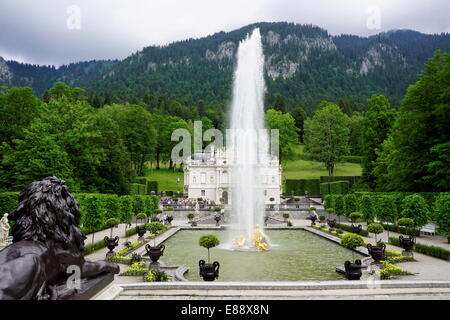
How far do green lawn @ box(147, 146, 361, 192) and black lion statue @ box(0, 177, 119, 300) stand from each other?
206ft

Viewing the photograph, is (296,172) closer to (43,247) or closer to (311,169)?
(311,169)

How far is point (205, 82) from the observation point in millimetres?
158625

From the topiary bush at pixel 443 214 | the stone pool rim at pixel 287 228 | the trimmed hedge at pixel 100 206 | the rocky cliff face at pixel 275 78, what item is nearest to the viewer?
the stone pool rim at pixel 287 228

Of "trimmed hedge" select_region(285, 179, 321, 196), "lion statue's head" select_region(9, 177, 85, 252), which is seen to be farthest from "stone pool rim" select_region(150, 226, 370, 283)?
"trimmed hedge" select_region(285, 179, 321, 196)

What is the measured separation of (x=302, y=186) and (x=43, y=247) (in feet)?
210

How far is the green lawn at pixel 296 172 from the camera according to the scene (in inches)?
2798

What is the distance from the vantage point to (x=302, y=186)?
6694cm

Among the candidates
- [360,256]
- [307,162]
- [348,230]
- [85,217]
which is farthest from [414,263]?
[307,162]

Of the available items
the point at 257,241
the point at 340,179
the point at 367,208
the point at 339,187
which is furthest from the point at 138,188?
the point at 257,241

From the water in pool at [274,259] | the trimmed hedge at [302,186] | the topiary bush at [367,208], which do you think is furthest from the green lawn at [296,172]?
the water in pool at [274,259]

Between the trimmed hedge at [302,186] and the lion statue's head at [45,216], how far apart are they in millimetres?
62924

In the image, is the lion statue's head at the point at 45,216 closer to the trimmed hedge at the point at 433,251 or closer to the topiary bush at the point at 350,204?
the trimmed hedge at the point at 433,251

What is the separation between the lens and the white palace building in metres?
61.0

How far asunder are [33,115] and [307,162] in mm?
60361
